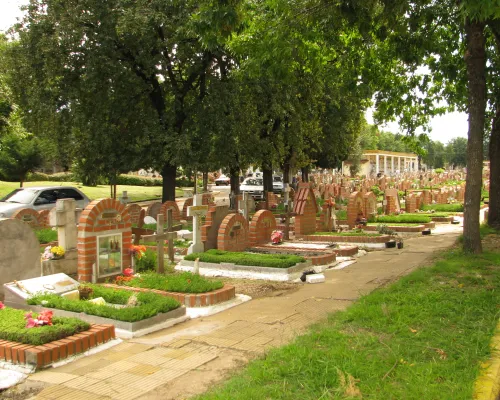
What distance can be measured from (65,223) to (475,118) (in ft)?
26.0

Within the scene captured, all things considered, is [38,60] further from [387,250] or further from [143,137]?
[387,250]

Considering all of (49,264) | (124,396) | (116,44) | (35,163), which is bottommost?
(124,396)

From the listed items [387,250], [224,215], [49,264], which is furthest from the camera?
[387,250]

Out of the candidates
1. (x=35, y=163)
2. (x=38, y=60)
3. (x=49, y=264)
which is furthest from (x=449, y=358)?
(x=35, y=163)

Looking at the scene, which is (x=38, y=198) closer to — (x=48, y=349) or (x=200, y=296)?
(x=200, y=296)

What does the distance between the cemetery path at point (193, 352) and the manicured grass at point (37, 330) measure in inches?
15.7

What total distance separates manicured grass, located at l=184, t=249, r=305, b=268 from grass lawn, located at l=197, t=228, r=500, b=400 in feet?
9.94

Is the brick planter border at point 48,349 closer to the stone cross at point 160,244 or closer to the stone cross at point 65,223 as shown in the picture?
the stone cross at point 65,223

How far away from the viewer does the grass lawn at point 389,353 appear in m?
4.18

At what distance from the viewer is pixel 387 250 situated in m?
13.5

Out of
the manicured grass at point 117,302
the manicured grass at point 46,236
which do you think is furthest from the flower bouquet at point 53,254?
the manicured grass at point 46,236

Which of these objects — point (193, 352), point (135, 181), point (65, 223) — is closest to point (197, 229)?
point (65, 223)

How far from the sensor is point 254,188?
115ft

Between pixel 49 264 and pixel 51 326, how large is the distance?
3.39 m
